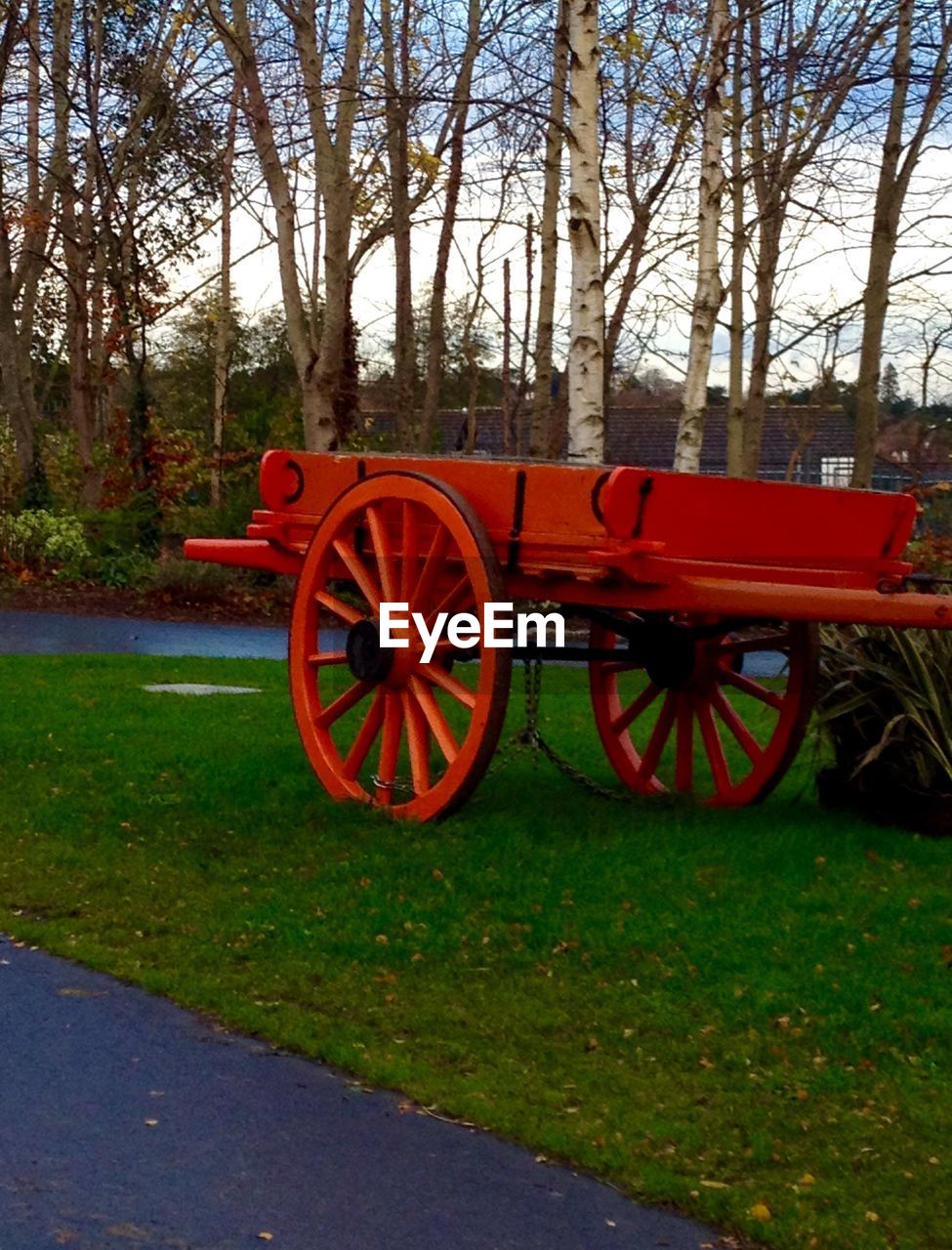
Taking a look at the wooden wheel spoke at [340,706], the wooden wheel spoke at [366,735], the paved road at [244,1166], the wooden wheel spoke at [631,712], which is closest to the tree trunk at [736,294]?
the wooden wheel spoke at [631,712]

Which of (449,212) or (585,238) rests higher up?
(449,212)

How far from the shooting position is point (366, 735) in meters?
8.04

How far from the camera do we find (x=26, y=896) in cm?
690

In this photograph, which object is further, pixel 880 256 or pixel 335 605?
pixel 880 256

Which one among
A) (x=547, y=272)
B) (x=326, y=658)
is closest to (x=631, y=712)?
(x=326, y=658)

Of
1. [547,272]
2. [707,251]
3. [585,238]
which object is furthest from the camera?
[547,272]

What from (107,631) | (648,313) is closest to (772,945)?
(107,631)

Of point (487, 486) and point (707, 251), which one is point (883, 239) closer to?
point (707, 251)

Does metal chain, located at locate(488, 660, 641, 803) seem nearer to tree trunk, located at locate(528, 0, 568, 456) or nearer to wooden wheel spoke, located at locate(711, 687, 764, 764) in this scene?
wooden wheel spoke, located at locate(711, 687, 764, 764)

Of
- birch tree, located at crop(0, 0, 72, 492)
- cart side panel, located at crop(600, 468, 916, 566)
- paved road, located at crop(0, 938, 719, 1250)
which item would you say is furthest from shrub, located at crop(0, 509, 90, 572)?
paved road, located at crop(0, 938, 719, 1250)

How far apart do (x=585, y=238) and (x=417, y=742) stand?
22.4 feet

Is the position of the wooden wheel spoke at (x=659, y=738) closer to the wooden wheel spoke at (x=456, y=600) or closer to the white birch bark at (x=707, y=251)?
the wooden wheel spoke at (x=456, y=600)

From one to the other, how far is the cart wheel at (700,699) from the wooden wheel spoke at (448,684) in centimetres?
87

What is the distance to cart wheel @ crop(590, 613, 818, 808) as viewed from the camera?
8070mm
